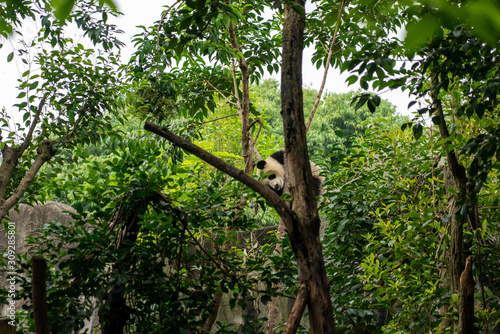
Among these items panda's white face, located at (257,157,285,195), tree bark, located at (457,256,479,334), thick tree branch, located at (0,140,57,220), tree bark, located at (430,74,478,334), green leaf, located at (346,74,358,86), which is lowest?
tree bark, located at (457,256,479,334)

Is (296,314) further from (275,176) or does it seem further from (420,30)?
(275,176)

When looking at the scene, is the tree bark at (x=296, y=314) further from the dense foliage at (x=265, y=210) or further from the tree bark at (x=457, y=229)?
the tree bark at (x=457, y=229)

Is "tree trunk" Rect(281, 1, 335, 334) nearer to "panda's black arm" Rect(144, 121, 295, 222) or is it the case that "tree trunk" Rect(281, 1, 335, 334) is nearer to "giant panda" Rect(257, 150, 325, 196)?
"panda's black arm" Rect(144, 121, 295, 222)

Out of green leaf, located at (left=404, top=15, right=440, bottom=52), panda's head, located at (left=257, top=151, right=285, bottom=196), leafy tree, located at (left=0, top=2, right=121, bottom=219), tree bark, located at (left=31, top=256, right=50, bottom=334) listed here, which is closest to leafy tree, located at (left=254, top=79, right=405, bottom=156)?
panda's head, located at (left=257, top=151, right=285, bottom=196)

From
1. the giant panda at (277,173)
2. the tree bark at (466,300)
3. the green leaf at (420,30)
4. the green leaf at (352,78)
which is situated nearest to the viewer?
the green leaf at (420,30)

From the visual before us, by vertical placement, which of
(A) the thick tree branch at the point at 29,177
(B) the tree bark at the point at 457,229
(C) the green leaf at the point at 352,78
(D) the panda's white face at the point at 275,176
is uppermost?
(D) the panda's white face at the point at 275,176

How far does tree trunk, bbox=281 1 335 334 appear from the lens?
1.59 meters

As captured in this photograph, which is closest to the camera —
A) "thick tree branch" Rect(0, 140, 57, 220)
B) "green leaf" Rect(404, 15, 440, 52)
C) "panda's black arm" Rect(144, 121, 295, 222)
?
"green leaf" Rect(404, 15, 440, 52)

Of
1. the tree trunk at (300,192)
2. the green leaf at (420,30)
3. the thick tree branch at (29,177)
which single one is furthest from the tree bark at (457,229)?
the thick tree branch at (29,177)

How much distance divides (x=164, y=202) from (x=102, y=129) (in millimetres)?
1588

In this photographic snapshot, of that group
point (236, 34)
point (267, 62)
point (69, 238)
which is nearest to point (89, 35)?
point (236, 34)

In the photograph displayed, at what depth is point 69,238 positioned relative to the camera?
1.96 meters

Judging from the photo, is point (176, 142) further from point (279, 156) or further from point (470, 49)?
point (279, 156)

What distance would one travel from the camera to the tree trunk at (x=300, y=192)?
1592mm
